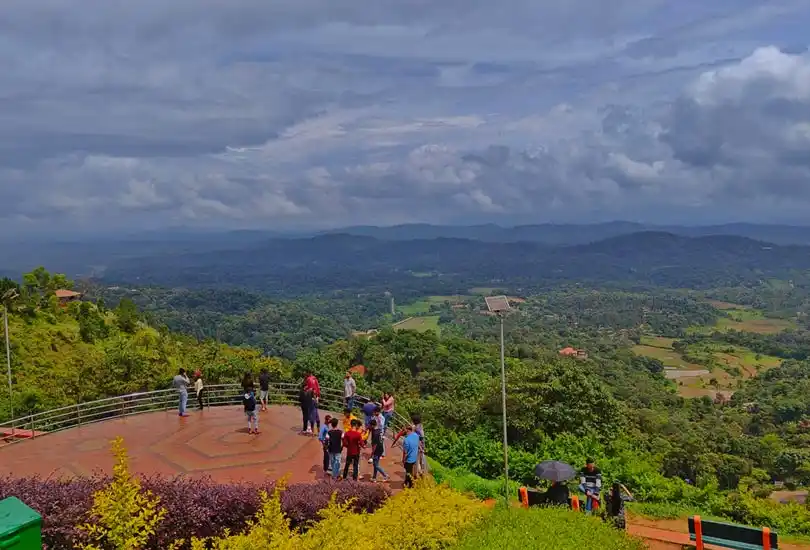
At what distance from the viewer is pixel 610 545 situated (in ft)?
23.8

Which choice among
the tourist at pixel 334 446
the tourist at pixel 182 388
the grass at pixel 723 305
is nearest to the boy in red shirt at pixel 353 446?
the tourist at pixel 334 446

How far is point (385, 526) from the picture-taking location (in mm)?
6941

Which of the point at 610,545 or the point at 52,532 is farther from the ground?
the point at 52,532

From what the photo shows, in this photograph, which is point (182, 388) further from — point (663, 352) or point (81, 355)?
point (663, 352)

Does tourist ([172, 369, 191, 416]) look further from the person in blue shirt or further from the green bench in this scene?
the green bench

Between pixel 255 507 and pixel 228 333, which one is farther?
pixel 228 333

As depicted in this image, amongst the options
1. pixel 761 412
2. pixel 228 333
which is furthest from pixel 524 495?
pixel 228 333

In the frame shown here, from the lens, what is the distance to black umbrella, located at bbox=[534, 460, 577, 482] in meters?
9.84

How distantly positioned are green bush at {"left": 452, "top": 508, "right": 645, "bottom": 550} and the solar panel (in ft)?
8.93

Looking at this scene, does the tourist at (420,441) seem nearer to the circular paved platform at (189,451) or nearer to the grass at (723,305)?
the circular paved platform at (189,451)

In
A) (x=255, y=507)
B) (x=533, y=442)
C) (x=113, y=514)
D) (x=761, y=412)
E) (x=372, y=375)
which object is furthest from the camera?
(x=761, y=412)

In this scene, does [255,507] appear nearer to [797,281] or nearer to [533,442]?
[533,442]

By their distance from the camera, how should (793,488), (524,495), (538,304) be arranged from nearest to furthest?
(524,495) < (793,488) < (538,304)

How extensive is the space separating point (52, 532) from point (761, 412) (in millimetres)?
48114
